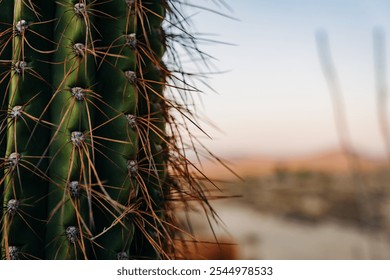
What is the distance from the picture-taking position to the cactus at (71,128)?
4.15 ft

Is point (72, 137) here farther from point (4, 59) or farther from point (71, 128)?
point (4, 59)

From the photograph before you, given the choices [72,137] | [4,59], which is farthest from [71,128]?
[4,59]

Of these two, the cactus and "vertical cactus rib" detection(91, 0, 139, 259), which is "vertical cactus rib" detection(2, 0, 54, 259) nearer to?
the cactus

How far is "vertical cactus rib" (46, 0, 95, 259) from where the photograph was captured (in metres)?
1.25

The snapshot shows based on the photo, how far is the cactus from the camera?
49.8 inches

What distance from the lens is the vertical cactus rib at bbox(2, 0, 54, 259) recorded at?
50.1 inches

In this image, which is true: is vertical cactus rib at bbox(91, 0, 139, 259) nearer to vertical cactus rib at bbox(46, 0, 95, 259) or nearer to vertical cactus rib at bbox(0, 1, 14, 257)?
vertical cactus rib at bbox(46, 0, 95, 259)

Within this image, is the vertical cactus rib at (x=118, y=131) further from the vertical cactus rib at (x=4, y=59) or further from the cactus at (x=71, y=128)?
the vertical cactus rib at (x=4, y=59)

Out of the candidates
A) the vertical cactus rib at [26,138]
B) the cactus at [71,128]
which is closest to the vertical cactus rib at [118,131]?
the cactus at [71,128]

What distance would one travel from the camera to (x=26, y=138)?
1.28 metres

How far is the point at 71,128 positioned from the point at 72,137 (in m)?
0.02

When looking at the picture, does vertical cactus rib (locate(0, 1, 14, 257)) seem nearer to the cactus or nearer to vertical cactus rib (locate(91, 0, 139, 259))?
the cactus

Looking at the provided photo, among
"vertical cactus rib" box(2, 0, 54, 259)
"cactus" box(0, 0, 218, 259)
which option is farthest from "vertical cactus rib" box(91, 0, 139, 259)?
"vertical cactus rib" box(2, 0, 54, 259)

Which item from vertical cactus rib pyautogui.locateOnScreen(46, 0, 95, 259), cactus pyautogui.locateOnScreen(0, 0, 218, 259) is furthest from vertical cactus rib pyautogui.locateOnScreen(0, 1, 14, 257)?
vertical cactus rib pyautogui.locateOnScreen(46, 0, 95, 259)
